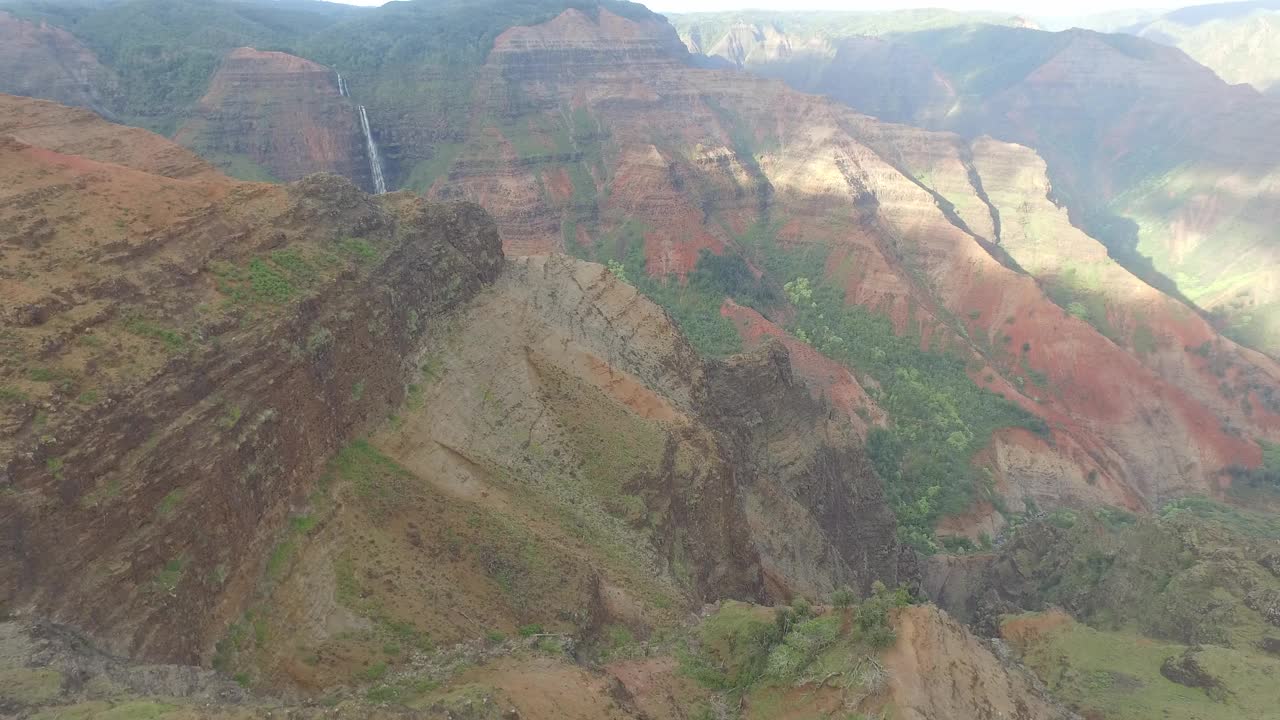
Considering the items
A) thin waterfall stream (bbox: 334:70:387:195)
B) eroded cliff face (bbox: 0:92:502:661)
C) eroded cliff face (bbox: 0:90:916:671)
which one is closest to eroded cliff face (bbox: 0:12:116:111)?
thin waterfall stream (bbox: 334:70:387:195)

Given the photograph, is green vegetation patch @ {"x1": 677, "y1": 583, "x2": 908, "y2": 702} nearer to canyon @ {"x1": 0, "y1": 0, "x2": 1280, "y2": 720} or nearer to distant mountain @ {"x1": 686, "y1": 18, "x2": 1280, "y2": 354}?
canyon @ {"x1": 0, "y1": 0, "x2": 1280, "y2": 720}

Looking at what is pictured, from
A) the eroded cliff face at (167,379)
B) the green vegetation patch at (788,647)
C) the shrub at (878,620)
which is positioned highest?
the eroded cliff face at (167,379)

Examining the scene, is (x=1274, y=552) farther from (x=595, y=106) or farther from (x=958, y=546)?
(x=595, y=106)

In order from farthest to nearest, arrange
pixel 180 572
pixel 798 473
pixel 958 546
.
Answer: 1. pixel 958 546
2. pixel 798 473
3. pixel 180 572

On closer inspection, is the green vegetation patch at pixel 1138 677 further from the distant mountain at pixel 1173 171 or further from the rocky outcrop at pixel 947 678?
the distant mountain at pixel 1173 171

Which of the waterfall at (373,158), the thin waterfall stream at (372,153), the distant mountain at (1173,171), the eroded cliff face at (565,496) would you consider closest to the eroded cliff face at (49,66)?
the thin waterfall stream at (372,153)

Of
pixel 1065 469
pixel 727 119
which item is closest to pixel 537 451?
pixel 1065 469

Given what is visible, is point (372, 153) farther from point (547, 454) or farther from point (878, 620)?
point (878, 620)
